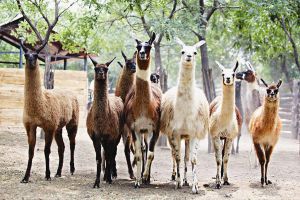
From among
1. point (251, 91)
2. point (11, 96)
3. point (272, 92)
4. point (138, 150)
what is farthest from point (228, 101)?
point (11, 96)

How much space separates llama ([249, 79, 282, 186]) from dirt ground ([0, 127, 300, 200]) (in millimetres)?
431

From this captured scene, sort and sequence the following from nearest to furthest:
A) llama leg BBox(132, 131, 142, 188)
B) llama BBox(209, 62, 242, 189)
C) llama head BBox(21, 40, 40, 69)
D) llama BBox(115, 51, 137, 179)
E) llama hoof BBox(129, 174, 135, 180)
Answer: llama head BBox(21, 40, 40, 69), llama leg BBox(132, 131, 142, 188), llama BBox(209, 62, 242, 189), llama hoof BBox(129, 174, 135, 180), llama BBox(115, 51, 137, 179)

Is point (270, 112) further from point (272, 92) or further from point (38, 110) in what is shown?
point (38, 110)

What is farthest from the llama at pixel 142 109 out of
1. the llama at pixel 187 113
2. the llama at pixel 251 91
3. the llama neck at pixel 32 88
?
the llama at pixel 251 91

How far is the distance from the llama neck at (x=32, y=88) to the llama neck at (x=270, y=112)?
11.2 ft

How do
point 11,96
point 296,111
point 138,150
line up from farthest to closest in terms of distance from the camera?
point 296,111 < point 11,96 < point 138,150

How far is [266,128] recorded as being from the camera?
6824 millimetres

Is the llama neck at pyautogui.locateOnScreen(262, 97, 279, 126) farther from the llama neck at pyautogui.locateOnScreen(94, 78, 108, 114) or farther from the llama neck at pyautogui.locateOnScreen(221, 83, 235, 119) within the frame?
the llama neck at pyautogui.locateOnScreen(94, 78, 108, 114)

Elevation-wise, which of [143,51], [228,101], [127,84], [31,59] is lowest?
[228,101]

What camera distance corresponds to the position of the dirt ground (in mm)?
5767

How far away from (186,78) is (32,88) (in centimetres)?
224

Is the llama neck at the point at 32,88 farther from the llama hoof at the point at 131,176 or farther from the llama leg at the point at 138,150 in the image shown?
the llama hoof at the point at 131,176

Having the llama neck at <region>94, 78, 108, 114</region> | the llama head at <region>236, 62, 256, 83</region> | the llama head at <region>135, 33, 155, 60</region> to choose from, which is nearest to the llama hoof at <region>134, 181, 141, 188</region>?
the llama neck at <region>94, 78, 108, 114</region>

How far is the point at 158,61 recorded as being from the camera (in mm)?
12867
